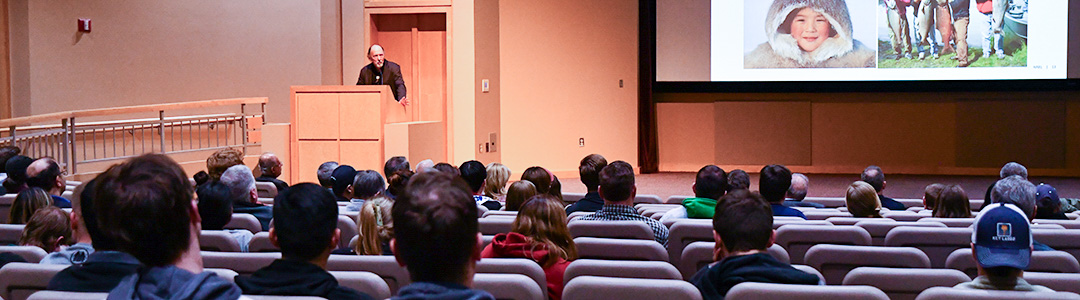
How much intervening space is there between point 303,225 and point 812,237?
2093 millimetres

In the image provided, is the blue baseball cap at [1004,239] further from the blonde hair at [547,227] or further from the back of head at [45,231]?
the back of head at [45,231]

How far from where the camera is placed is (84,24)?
10969 mm

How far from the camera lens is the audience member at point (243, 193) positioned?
4.23 metres

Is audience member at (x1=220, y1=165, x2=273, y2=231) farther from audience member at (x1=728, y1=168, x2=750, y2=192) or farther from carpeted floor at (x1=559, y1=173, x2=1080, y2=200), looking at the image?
carpeted floor at (x1=559, y1=173, x2=1080, y2=200)

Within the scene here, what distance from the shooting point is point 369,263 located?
2791 mm

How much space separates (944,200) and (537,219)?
2452 millimetres

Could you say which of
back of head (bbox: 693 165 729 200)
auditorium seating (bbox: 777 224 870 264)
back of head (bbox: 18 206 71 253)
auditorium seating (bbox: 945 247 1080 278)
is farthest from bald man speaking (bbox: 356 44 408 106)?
auditorium seating (bbox: 945 247 1080 278)

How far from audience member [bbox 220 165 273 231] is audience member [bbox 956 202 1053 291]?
113 inches

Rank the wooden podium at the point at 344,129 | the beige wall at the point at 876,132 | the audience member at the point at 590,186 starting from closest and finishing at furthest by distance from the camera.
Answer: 1. the audience member at the point at 590,186
2. the wooden podium at the point at 344,129
3. the beige wall at the point at 876,132

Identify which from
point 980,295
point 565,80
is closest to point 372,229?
point 980,295

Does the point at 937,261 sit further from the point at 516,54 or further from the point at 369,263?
the point at 516,54

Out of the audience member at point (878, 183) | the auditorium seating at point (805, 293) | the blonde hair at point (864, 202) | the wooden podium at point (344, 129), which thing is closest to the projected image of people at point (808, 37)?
the wooden podium at point (344, 129)

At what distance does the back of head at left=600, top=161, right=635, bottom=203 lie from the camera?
3.97 metres

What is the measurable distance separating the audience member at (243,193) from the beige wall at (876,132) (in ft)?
27.7
